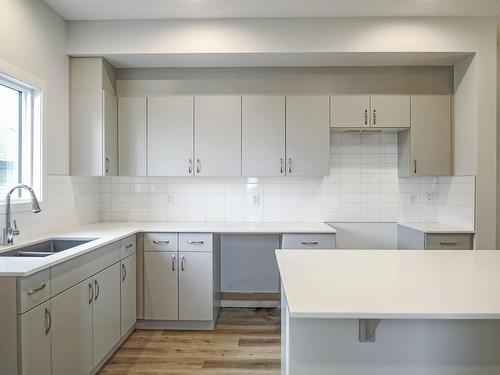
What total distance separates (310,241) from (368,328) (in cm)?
185

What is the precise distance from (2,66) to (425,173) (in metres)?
3.48

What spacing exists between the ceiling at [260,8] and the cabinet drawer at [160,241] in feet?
6.06

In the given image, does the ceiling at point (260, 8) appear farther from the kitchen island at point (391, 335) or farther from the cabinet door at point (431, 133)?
the kitchen island at point (391, 335)

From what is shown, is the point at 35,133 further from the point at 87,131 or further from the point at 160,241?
the point at 160,241

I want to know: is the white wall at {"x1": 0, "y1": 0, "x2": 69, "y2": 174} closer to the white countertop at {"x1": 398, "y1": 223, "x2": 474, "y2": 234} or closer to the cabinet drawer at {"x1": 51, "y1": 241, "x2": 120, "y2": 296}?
the cabinet drawer at {"x1": 51, "y1": 241, "x2": 120, "y2": 296}

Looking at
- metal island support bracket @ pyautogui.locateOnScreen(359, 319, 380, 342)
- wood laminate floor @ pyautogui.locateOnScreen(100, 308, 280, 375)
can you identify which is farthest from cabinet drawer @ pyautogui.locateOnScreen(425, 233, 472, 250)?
metal island support bracket @ pyautogui.locateOnScreen(359, 319, 380, 342)

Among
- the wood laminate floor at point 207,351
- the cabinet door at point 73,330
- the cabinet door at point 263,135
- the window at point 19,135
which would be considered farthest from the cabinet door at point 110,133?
the wood laminate floor at point 207,351

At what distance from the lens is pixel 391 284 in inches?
58.9

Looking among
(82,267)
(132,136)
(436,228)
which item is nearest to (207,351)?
(82,267)

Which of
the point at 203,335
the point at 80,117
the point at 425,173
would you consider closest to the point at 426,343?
the point at 203,335

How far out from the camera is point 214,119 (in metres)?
3.47

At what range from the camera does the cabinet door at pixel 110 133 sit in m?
3.30

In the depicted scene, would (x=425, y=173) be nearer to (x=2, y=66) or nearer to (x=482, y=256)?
(x=482, y=256)

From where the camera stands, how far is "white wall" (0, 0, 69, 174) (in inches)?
97.9
